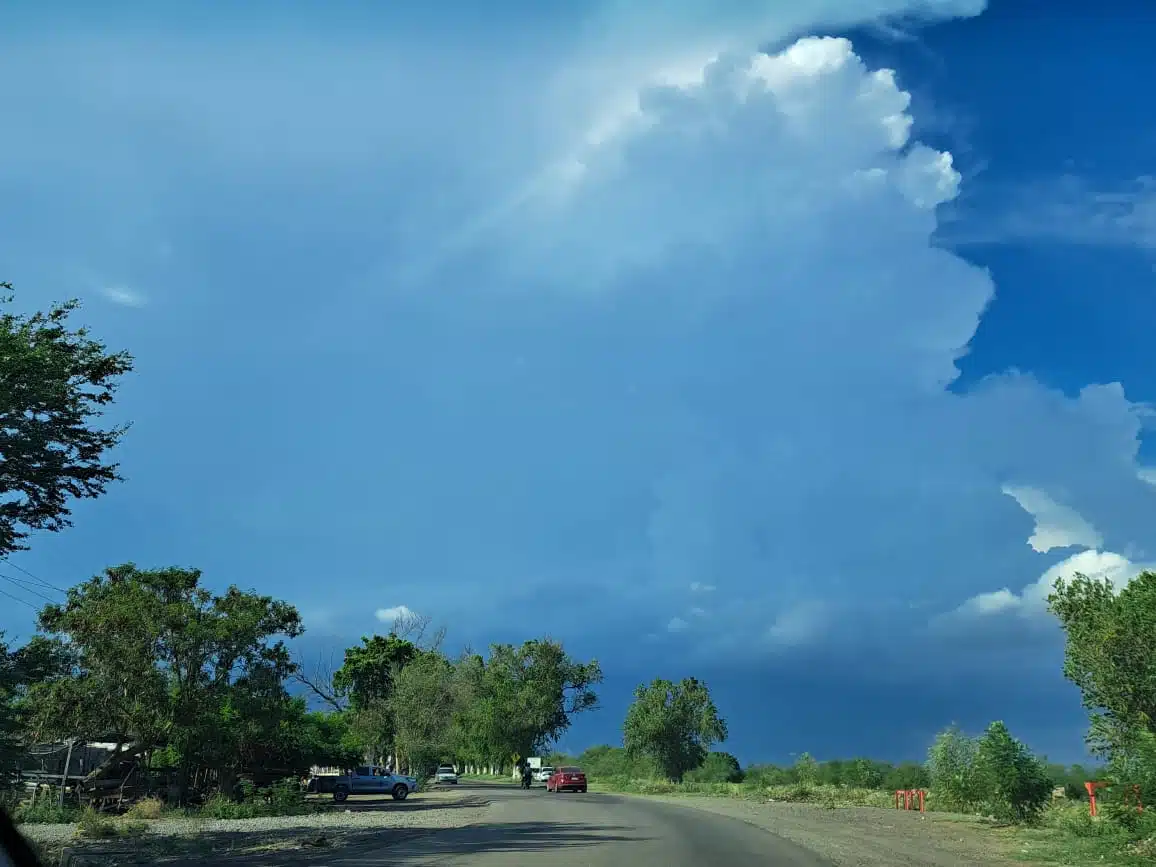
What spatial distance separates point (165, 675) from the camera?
3703cm

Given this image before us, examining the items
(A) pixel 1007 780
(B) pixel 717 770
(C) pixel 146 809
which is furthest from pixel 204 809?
(B) pixel 717 770

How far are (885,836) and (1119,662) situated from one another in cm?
1000

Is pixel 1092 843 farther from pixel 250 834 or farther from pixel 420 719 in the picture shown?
pixel 420 719

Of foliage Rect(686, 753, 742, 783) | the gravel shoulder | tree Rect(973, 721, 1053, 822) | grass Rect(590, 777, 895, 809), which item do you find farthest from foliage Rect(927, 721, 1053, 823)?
foliage Rect(686, 753, 742, 783)

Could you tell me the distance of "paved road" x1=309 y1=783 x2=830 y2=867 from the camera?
18.0m

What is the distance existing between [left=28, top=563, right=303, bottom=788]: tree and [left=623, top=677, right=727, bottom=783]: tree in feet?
155

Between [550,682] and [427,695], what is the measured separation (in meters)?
32.7

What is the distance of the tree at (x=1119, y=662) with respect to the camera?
28469 millimetres

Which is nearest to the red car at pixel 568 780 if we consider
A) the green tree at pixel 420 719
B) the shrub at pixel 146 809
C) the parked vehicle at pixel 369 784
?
the green tree at pixel 420 719

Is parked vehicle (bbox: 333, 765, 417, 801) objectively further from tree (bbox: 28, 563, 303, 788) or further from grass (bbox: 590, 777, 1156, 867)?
grass (bbox: 590, 777, 1156, 867)

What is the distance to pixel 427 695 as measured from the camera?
63.5 meters

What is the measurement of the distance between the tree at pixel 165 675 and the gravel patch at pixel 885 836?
20.2m

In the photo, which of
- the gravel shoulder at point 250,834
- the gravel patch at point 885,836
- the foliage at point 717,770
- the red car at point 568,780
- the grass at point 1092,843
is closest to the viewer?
the grass at point 1092,843

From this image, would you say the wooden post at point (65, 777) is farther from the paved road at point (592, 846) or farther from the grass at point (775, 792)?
the grass at point (775, 792)
